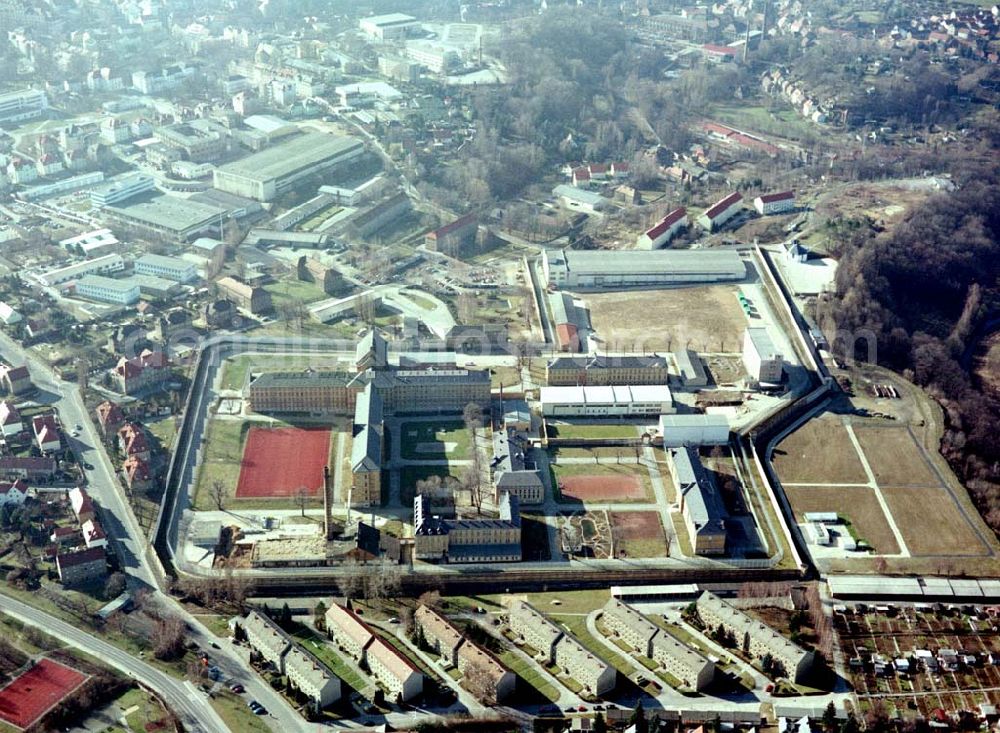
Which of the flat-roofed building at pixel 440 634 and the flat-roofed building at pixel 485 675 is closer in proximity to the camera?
the flat-roofed building at pixel 485 675

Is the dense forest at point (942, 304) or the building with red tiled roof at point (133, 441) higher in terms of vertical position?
the building with red tiled roof at point (133, 441)

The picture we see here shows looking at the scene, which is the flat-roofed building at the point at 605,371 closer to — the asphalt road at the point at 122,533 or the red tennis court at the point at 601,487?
the red tennis court at the point at 601,487

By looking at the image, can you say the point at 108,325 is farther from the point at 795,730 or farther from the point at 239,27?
the point at 239,27

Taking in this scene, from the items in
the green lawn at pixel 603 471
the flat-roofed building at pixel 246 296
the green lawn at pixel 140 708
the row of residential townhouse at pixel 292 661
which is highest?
the row of residential townhouse at pixel 292 661

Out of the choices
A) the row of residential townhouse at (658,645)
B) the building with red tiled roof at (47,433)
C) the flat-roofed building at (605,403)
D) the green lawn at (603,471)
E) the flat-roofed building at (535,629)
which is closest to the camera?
the row of residential townhouse at (658,645)

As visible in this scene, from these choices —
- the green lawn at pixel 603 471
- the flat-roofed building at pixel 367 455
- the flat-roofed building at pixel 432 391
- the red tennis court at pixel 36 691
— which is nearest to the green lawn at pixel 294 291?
the flat-roofed building at pixel 432 391

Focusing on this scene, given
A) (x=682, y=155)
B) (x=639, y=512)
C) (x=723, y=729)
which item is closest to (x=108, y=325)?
(x=639, y=512)
